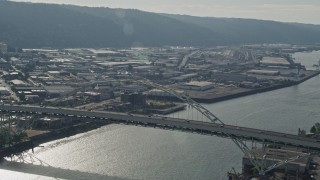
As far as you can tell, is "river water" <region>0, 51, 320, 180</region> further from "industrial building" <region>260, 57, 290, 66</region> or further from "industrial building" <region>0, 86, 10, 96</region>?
"industrial building" <region>260, 57, 290, 66</region>

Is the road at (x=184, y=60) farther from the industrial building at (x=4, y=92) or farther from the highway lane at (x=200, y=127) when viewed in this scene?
the highway lane at (x=200, y=127)

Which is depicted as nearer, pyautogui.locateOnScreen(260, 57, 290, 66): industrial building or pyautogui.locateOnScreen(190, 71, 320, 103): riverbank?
pyautogui.locateOnScreen(190, 71, 320, 103): riverbank

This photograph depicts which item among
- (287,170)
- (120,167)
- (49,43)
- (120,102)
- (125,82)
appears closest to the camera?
(287,170)

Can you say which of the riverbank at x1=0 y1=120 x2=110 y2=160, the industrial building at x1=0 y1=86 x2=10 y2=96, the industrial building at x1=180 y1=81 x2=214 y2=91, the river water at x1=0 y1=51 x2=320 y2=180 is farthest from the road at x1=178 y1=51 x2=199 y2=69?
the riverbank at x1=0 y1=120 x2=110 y2=160

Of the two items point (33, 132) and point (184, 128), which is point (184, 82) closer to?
point (33, 132)

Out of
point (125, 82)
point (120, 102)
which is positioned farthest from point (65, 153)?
point (125, 82)

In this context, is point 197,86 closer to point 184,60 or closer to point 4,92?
point 4,92

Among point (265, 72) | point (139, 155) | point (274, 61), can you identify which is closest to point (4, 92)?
point (139, 155)
